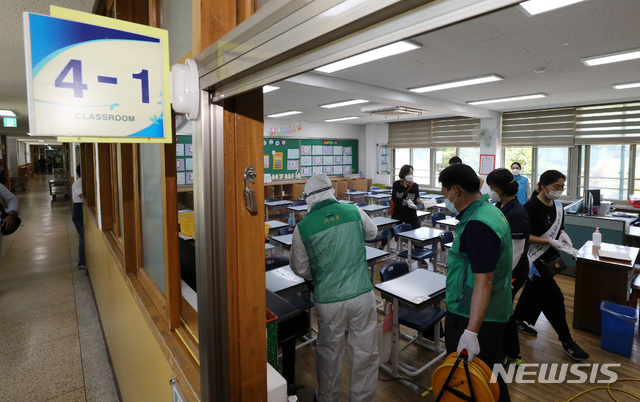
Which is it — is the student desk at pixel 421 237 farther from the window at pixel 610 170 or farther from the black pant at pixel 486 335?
the window at pixel 610 170

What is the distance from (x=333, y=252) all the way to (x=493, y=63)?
3226 mm

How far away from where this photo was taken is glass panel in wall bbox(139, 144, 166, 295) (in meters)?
1.75

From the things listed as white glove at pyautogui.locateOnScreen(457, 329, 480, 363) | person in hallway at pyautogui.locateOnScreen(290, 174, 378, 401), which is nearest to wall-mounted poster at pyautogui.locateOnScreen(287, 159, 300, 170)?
person in hallway at pyautogui.locateOnScreen(290, 174, 378, 401)

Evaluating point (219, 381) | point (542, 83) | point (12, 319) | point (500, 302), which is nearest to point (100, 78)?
point (219, 381)

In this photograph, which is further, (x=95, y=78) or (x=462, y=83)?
(x=462, y=83)

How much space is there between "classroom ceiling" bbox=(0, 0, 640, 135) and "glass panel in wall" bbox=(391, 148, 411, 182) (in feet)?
12.9

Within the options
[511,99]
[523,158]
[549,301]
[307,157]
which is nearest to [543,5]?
[549,301]

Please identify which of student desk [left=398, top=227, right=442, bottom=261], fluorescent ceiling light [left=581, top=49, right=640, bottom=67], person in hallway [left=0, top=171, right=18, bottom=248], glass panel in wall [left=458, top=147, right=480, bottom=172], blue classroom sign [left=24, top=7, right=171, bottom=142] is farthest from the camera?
glass panel in wall [left=458, top=147, right=480, bottom=172]

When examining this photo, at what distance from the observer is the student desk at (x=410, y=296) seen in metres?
2.58

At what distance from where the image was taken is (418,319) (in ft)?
9.13

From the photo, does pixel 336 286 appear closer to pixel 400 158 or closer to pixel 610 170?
pixel 610 170

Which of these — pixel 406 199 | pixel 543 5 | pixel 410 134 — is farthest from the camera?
pixel 410 134

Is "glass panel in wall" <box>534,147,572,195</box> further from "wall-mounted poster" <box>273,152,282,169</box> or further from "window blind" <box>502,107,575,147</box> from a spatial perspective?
"wall-mounted poster" <box>273,152,282,169</box>

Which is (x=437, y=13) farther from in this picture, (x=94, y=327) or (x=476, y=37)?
(x=94, y=327)
